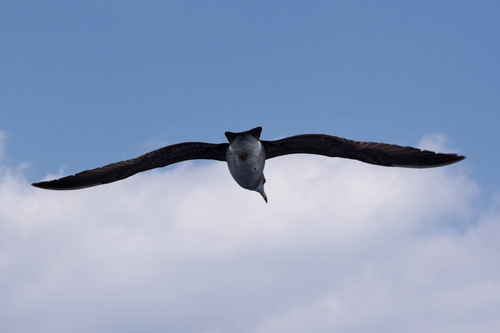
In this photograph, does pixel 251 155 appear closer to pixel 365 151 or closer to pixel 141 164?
pixel 365 151

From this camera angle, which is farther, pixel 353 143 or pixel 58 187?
pixel 58 187

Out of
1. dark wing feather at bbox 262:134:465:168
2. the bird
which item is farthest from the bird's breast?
dark wing feather at bbox 262:134:465:168

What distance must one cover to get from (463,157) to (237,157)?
5454 millimetres

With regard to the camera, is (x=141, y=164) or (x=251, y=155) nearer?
→ (x=251, y=155)

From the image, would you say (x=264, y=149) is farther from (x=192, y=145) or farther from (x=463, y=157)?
(x=463, y=157)

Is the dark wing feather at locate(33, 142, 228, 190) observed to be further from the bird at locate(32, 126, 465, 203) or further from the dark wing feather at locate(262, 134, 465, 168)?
the dark wing feather at locate(262, 134, 465, 168)

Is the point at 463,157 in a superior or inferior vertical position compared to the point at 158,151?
inferior

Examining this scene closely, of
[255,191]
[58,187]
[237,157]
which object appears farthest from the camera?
[255,191]

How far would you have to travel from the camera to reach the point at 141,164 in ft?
56.0

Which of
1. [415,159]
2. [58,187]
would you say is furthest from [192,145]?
[415,159]

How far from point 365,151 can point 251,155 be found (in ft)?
9.36

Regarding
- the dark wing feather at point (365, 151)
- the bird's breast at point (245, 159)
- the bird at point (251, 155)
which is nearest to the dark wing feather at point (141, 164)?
the bird at point (251, 155)

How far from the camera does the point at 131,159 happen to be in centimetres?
1712

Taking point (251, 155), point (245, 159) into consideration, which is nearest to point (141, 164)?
point (245, 159)
